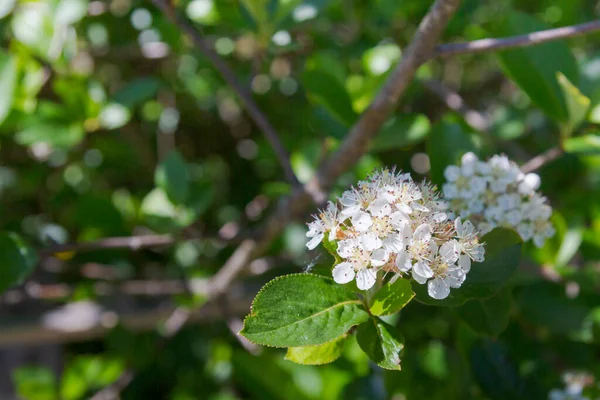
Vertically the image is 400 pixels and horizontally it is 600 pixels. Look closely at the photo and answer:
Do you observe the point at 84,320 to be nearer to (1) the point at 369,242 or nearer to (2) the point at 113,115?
(2) the point at 113,115

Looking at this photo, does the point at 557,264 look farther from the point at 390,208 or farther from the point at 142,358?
the point at 142,358

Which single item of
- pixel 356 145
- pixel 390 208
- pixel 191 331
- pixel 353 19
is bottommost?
pixel 191 331

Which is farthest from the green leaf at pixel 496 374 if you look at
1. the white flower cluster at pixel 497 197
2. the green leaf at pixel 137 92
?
the green leaf at pixel 137 92

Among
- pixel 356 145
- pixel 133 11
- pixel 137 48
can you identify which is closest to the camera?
pixel 356 145

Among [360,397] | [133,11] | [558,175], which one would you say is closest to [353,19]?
[133,11]

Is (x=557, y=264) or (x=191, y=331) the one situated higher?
(x=557, y=264)

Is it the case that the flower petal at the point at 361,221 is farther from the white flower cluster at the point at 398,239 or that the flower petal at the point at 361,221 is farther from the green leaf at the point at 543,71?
the green leaf at the point at 543,71

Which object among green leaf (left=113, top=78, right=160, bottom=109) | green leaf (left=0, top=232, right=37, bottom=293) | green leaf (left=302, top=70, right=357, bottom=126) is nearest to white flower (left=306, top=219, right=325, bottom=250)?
green leaf (left=302, top=70, right=357, bottom=126)
